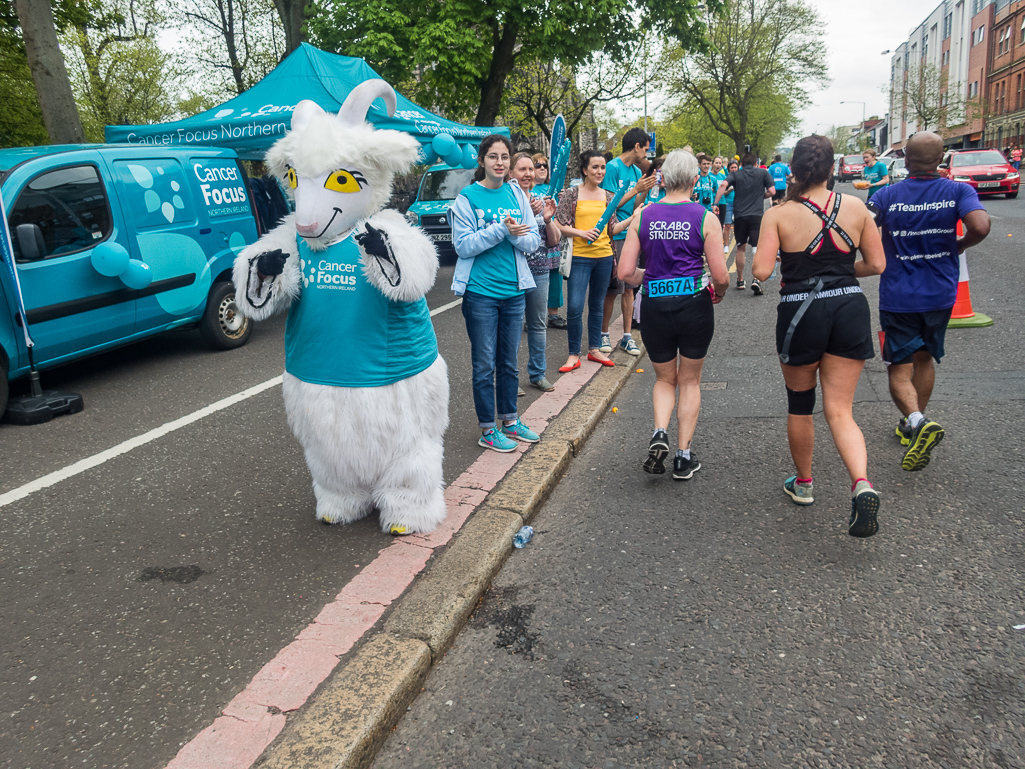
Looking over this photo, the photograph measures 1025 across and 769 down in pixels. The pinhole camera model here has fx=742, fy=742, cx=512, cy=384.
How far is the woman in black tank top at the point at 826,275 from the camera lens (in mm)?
3453

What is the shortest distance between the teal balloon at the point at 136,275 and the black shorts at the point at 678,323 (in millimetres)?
4568

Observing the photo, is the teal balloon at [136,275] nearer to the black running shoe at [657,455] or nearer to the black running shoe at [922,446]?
the black running shoe at [657,455]

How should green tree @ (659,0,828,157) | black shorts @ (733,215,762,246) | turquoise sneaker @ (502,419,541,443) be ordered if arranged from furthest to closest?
1. green tree @ (659,0,828,157)
2. black shorts @ (733,215,762,246)
3. turquoise sneaker @ (502,419,541,443)

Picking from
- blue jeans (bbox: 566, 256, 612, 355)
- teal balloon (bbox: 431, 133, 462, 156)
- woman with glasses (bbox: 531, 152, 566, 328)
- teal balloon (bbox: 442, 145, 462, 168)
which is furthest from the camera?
teal balloon (bbox: 442, 145, 462, 168)

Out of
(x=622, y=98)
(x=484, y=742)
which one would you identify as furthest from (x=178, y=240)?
(x=622, y=98)

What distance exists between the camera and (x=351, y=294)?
335cm

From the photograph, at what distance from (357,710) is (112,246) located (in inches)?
208

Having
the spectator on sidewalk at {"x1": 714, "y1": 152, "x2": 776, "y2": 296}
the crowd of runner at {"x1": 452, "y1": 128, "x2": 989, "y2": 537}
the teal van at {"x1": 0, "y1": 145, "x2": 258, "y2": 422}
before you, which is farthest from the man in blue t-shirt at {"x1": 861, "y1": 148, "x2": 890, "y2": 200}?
the teal van at {"x1": 0, "y1": 145, "x2": 258, "y2": 422}

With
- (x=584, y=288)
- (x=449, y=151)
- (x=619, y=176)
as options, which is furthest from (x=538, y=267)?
(x=449, y=151)

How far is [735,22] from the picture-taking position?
42875 mm

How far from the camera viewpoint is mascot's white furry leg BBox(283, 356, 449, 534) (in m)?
3.37

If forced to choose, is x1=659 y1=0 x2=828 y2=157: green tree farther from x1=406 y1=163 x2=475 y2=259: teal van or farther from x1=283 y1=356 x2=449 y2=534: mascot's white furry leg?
x1=283 y1=356 x2=449 y2=534: mascot's white furry leg

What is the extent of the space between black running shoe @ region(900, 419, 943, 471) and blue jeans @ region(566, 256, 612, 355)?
3021 millimetres

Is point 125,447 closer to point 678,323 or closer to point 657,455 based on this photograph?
point 657,455
